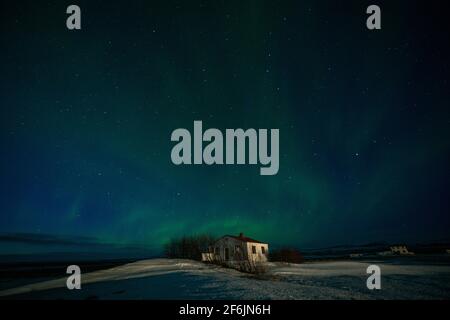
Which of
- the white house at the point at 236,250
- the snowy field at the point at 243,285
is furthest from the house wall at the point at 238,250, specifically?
the snowy field at the point at 243,285

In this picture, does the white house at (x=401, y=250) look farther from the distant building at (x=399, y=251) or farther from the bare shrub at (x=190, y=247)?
the bare shrub at (x=190, y=247)

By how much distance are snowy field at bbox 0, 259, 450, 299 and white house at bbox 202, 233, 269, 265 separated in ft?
12.6

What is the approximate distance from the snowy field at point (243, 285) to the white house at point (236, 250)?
151 inches

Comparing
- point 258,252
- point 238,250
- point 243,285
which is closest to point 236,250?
point 238,250

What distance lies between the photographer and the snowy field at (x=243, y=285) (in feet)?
37.4

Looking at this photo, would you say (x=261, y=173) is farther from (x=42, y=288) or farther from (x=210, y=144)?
(x=42, y=288)

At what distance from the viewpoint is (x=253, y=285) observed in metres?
12.4

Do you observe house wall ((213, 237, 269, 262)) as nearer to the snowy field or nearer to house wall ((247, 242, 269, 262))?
house wall ((247, 242, 269, 262))

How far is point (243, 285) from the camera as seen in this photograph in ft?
40.4

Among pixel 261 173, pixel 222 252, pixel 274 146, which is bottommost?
pixel 222 252

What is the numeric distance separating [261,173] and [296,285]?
4434 mm

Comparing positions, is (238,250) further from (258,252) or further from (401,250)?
(401,250)

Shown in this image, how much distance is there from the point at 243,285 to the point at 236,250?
7.57 metres
